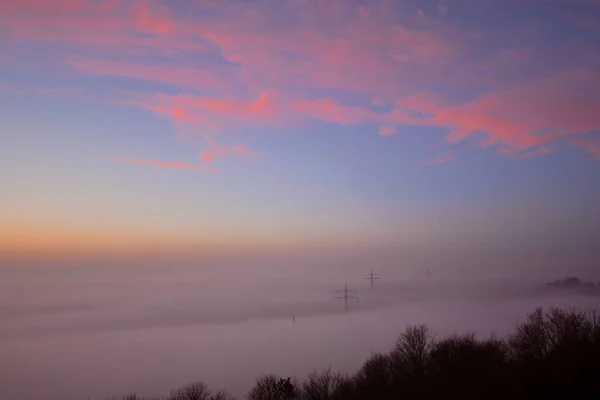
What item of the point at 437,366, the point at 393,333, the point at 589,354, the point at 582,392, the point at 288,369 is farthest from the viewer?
the point at 393,333

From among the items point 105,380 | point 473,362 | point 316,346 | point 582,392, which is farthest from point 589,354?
point 316,346

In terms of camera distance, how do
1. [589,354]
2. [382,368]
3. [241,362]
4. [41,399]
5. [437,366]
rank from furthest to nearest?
1. [241,362]
2. [41,399]
3. [382,368]
4. [437,366]
5. [589,354]

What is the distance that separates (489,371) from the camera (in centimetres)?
2741

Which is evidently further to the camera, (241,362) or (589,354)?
(241,362)

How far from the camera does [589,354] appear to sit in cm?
2509

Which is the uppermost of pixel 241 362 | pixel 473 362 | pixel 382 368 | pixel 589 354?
pixel 589 354

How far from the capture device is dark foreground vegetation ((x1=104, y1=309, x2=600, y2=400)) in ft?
75.0

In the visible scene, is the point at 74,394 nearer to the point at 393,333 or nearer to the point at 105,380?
the point at 105,380

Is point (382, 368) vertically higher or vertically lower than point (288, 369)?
higher

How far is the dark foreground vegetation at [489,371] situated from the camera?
2288 centimetres

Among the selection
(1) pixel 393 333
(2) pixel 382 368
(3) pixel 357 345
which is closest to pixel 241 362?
(3) pixel 357 345

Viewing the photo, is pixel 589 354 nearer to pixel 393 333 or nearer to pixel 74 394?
pixel 74 394

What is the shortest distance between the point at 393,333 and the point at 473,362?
17284cm

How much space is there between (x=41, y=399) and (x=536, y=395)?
131 meters
